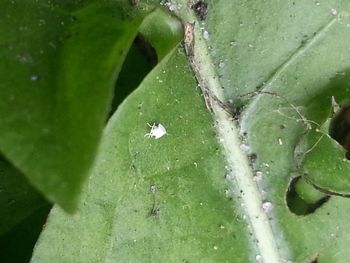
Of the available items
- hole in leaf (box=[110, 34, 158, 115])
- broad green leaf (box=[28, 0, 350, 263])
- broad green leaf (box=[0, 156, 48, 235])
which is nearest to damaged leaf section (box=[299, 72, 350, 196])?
broad green leaf (box=[28, 0, 350, 263])

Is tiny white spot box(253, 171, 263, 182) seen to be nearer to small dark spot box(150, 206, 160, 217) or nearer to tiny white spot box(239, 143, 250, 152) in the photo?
tiny white spot box(239, 143, 250, 152)

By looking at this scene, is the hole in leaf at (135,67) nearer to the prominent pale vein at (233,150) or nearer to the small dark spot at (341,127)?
the prominent pale vein at (233,150)

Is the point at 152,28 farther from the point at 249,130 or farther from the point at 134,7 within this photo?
the point at 249,130

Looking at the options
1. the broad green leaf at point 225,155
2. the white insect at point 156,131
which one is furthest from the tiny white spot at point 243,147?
the white insect at point 156,131

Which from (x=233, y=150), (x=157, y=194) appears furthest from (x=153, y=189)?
(x=233, y=150)

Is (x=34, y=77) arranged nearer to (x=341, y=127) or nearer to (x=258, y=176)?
(x=258, y=176)

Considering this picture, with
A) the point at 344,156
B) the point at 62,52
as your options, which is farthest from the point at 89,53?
the point at 344,156

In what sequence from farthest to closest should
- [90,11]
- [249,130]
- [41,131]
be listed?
[249,130] < [90,11] < [41,131]

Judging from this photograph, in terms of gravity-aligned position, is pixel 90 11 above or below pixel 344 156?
above
